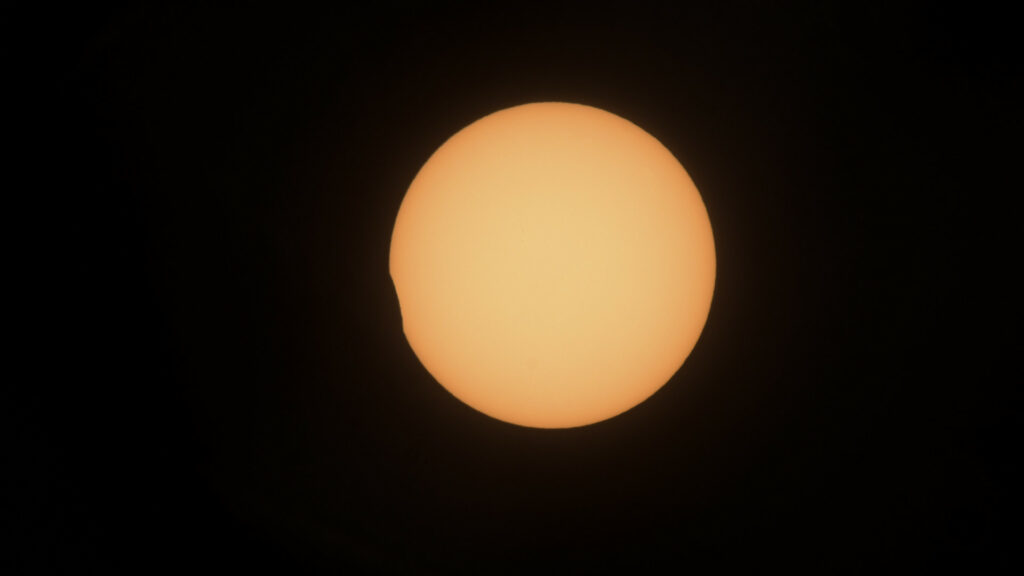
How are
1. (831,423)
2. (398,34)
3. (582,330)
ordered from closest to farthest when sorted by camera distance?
(582,330) < (398,34) < (831,423)

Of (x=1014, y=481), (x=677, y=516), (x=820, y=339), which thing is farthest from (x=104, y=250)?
(x=1014, y=481)

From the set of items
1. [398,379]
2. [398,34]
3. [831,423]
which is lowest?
[398,379]

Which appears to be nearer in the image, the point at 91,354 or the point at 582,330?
Result: the point at 582,330

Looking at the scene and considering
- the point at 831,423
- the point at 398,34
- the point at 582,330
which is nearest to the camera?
the point at 582,330

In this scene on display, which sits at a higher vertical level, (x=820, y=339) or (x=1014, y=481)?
(x=820, y=339)

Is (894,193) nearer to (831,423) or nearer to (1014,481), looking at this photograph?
(831,423)

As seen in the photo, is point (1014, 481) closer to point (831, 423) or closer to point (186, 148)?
point (831, 423)
